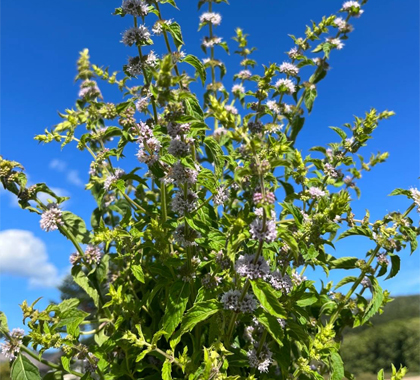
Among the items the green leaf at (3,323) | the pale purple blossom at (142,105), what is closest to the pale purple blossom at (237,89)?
the pale purple blossom at (142,105)

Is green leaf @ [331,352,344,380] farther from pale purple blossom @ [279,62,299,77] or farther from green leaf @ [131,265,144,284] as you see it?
pale purple blossom @ [279,62,299,77]

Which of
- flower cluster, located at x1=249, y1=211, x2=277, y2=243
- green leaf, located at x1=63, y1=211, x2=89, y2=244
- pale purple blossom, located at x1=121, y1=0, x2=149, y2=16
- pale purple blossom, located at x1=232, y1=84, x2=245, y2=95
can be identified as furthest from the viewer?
pale purple blossom, located at x1=232, y1=84, x2=245, y2=95

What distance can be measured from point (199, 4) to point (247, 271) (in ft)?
7.81

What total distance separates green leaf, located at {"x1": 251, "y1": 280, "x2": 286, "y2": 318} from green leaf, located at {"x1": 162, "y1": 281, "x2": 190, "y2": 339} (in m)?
0.42

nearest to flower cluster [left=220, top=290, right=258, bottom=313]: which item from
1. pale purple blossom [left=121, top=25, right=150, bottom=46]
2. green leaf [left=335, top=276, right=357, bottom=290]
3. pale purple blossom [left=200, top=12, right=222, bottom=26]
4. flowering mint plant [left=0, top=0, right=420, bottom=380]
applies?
flowering mint plant [left=0, top=0, right=420, bottom=380]

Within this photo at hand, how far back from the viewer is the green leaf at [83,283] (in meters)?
2.27

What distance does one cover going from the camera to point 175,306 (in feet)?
4.88

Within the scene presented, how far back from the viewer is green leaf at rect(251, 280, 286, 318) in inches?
45.7

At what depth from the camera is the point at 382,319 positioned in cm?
468

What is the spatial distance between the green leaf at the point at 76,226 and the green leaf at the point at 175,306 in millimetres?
1082

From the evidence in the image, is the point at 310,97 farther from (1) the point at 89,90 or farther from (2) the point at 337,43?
(1) the point at 89,90

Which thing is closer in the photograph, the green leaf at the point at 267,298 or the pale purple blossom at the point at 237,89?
the green leaf at the point at 267,298

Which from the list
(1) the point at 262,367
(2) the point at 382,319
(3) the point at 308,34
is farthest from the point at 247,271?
(2) the point at 382,319

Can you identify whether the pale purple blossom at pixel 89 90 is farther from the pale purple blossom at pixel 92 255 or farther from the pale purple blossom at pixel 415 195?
the pale purple blossom at pixel 415 195
